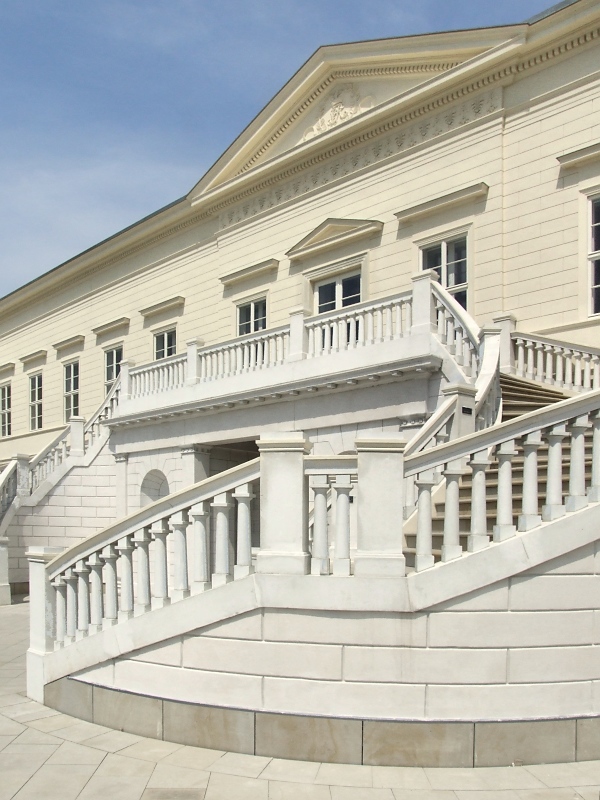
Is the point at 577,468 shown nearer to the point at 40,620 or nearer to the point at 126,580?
the point at 126,580

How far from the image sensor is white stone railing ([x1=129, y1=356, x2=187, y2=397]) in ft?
52.2

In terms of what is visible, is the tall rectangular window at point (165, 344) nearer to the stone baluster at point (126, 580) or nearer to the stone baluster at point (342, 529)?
the stone baluster at point (126, 580)

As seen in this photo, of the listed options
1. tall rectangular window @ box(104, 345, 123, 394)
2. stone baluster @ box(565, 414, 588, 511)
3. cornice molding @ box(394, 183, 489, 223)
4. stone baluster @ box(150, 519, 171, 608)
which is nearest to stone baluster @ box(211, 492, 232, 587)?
stone baluster @ box(150, 519, 171, 608)

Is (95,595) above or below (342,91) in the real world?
below

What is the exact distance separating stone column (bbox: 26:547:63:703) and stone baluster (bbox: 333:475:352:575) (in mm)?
3209

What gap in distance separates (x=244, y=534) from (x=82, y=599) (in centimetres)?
205

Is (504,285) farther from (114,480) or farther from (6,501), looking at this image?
(6,501)

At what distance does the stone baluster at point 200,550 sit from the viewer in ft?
20.8

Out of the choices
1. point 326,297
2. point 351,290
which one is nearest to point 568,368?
point 351,290

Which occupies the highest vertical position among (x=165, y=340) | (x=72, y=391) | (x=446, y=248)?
(x=446, y=248)

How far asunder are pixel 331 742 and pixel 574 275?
941 centimetres

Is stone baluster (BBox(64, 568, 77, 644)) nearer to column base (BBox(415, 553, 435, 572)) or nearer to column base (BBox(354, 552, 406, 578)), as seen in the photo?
column base (BBox(354, 552, 406, 578))

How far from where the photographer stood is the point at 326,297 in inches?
685

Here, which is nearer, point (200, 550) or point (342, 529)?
point (342, 529)
